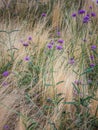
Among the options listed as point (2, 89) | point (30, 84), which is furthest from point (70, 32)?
point (2, 89)

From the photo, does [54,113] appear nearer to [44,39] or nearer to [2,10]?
[44,39]

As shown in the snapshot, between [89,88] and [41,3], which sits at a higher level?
[41,3]

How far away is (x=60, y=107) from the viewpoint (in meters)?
1.80

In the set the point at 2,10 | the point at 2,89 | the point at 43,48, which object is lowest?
the point at 2,89

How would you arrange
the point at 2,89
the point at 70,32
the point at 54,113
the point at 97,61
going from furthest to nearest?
the point at 70,32
the point at 97,61
the point at 2,89
the point at 54,113

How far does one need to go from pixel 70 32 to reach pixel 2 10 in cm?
148

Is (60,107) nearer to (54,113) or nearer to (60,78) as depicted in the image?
(54,113)

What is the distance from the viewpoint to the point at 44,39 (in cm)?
288

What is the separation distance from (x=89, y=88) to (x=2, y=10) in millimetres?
2433

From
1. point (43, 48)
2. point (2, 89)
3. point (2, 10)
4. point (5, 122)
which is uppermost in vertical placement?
point (2, 10)

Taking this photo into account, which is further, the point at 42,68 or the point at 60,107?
the point at 42,68

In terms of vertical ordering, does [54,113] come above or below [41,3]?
below

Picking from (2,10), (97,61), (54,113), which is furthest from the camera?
(2,10)

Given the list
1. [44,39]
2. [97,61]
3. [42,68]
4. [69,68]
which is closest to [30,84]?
[42,68]
